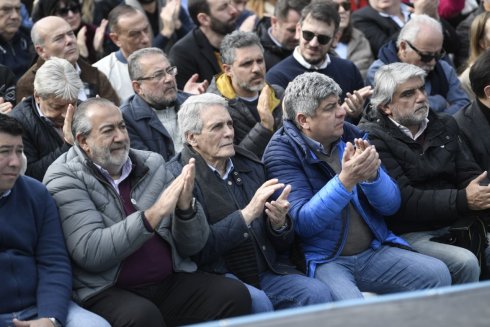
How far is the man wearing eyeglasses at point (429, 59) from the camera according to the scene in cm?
796

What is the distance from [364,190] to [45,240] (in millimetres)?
1966

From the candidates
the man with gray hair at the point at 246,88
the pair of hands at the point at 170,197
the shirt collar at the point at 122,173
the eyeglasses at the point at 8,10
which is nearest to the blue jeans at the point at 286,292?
the pair of hands at the point at 170,197

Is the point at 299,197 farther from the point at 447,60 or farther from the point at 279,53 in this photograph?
the point at 447,60

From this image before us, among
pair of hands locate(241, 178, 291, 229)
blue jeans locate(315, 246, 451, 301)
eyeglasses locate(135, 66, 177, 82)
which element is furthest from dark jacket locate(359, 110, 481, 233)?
eyeglasses locate(135, 66, 177, 82)

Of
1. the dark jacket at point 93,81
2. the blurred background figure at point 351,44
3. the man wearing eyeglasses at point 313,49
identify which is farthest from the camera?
the blurred background figure at point 351,44

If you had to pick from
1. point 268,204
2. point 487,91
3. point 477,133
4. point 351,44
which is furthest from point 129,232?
point 351,44

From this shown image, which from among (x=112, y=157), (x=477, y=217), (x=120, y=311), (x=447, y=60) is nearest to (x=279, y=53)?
(x=447, y=60)

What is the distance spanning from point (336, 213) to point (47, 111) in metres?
2.10

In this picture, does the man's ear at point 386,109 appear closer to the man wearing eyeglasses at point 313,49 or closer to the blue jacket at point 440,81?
the man wearing eyeglasses at point 313,49

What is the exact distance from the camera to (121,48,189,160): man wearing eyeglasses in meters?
6.70

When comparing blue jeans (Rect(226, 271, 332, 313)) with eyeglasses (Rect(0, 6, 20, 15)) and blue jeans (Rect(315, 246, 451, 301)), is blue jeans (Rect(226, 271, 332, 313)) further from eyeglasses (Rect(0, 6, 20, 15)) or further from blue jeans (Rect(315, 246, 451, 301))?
eyeglasses (Rect(0, 6, 20, 15))

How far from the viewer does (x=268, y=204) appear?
5.64 metres

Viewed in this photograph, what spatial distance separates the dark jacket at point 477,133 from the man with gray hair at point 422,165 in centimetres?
13

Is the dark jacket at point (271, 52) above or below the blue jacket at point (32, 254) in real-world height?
below
